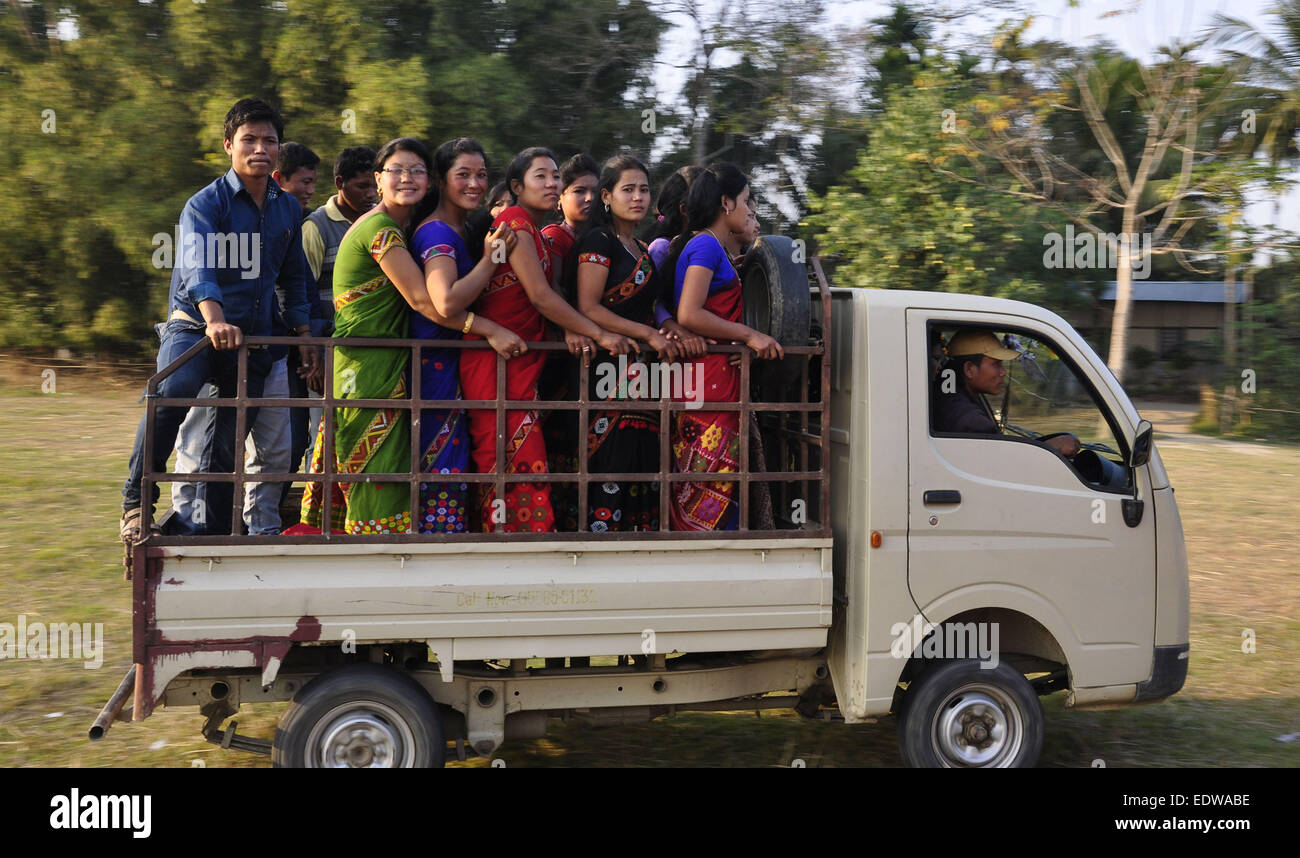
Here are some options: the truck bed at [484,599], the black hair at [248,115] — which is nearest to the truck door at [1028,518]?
the truck bed at [484,599]

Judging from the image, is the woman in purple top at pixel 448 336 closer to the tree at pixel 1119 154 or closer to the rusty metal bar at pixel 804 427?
the rusty metal bar at pixel 804 427

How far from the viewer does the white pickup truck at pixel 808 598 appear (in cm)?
381

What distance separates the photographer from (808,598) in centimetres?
410

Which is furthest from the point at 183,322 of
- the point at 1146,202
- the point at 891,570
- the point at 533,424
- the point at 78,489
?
the point at 1146,202

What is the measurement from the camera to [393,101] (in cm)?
1340

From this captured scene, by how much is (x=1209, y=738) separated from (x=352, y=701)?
3.77 metres

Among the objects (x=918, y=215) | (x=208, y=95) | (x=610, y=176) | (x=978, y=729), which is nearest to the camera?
(x=978, y=729)

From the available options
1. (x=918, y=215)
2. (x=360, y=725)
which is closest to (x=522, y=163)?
(x=360, y=725)

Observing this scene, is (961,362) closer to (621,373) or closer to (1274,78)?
(621,373)

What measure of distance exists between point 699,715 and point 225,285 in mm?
2876

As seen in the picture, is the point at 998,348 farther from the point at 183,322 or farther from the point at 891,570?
the point at 183,322

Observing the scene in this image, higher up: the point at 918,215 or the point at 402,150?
the point at 918,215

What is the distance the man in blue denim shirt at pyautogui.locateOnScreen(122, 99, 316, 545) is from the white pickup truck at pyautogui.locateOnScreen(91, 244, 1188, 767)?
0.53 meters

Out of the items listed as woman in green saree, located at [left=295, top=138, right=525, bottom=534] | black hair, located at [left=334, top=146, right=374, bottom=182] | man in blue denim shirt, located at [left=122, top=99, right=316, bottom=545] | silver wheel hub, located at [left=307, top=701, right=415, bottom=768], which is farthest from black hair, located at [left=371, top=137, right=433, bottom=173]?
silver wheel hub, located at [left=307, top=701, right=415, bottom=768]
